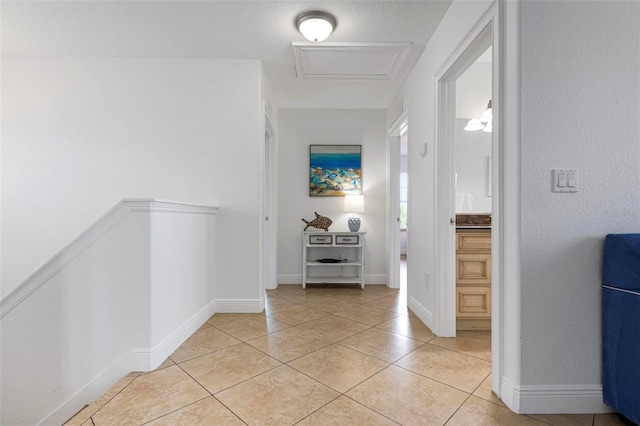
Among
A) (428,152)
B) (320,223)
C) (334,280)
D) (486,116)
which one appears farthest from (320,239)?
(486,116)

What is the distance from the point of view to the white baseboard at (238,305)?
296 centimetres

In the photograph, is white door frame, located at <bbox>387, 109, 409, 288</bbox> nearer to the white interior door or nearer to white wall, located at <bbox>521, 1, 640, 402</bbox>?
the white interior door

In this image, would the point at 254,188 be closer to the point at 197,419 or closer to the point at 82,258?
the point at 82,258

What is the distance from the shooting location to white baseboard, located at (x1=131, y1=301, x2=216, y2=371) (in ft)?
6.06

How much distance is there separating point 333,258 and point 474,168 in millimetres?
2016

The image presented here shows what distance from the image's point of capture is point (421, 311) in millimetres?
2740

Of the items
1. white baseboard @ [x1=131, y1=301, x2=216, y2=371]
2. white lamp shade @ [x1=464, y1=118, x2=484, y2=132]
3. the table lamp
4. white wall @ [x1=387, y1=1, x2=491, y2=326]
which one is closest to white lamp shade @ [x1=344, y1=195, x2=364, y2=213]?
the table lamp

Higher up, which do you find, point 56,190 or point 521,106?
point 521,106

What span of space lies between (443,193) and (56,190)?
3.38 metres

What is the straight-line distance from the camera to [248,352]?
2076 mm

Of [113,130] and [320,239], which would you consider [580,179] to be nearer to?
[320,239]

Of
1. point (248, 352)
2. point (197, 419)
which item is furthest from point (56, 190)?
point (197, 419)

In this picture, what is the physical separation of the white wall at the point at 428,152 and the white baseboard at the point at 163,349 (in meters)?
1.85

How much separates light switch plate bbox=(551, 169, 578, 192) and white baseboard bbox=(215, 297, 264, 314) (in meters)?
2.44
